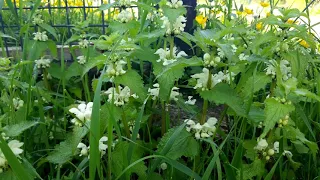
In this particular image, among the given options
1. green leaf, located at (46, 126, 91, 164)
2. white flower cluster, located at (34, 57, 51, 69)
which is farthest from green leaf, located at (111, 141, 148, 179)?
white flower cluster, located at (34, 57, 51, 69)

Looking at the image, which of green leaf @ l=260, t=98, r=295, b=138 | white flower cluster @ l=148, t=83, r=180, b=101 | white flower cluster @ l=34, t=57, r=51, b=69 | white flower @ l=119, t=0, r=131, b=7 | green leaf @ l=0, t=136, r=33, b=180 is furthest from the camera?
white flower cluster @ l=34, t=57, r=51, b=69

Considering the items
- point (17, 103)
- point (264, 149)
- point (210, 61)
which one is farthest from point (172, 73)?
point (17, 103)

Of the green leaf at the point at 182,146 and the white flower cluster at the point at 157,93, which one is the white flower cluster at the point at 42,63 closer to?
the white flower cluster at the point at 157,93

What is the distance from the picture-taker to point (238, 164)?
125cm

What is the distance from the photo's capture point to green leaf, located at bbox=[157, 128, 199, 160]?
1.19 meters

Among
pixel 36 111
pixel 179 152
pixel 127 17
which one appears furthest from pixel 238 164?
pixel 36 111

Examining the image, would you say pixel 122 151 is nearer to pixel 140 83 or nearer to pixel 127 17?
pixel 140 83

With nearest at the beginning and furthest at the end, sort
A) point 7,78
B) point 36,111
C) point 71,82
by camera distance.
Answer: point 7,78, point 36,111, point 71,82

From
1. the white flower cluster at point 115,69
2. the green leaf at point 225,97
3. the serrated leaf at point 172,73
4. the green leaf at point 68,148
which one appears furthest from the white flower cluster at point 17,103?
the green leaf at point 225,97

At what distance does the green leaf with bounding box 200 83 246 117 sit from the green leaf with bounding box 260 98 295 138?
99 mm

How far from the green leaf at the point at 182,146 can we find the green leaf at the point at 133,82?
15 cm

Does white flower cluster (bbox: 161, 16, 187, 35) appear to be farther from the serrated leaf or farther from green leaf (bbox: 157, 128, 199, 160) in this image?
green leaf (bbox: 157, 128, 199, 160)

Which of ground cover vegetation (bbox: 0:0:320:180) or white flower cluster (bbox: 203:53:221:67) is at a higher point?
white flower cluster (bbox: 203:53:221:67)

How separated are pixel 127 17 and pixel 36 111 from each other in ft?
1.69
